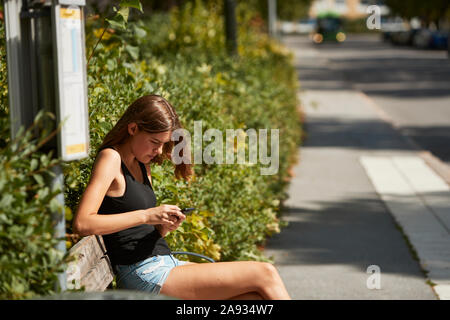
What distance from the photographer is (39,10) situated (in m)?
2.78

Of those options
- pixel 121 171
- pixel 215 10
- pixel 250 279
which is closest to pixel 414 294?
pixel 250 279

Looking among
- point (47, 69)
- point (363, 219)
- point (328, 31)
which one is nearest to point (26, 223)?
point (47, 69)

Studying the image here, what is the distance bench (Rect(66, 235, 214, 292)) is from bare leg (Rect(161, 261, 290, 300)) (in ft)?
0.96

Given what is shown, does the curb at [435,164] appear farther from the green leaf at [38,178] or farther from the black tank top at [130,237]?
the green leaf at [38,178]

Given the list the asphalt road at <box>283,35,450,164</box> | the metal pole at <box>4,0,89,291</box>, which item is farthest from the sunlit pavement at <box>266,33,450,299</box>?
the metal pole at <box>4,0,89,291</box>

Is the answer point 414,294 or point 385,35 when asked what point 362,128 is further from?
point 385,35

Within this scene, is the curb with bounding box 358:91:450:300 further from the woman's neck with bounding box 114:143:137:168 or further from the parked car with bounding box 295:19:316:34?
the parked car with bounding box 295:19:316:34

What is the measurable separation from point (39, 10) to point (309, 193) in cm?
668

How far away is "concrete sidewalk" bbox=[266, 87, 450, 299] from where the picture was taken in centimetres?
572

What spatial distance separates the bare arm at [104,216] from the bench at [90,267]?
10cm

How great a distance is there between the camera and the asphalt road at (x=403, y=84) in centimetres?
1590

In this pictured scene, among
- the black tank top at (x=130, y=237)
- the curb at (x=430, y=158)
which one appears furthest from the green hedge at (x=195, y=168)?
the curb at (x=430, y=158)

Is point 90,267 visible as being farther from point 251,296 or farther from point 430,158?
point 430,158

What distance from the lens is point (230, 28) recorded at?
500 inches
